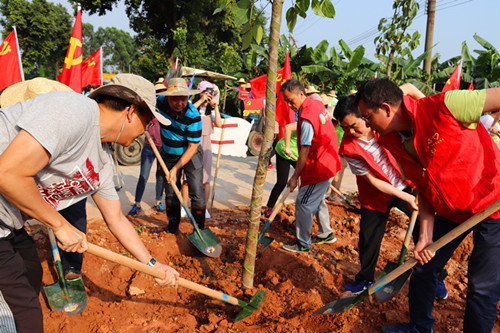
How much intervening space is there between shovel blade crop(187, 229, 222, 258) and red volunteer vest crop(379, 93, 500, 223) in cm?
228

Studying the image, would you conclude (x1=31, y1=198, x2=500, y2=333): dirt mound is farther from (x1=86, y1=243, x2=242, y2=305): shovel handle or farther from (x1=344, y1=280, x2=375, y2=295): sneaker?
(x1=86, y1=243, x2=242, y2=305): shovel handle

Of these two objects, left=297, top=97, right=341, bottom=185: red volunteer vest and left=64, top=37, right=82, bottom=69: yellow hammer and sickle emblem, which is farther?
left=64, top=37, right=82, bottom=69: yellow hammer and sickle emblem

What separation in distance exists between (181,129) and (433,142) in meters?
2.58

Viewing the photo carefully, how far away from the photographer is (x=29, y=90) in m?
2.55

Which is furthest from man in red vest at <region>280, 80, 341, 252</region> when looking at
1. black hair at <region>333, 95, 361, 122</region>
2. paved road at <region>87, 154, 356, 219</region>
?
paved road at <region>87, 154, 356, 219</region>

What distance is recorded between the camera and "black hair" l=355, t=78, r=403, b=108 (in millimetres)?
2016

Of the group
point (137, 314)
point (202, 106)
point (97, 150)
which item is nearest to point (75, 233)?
point (97, 150)

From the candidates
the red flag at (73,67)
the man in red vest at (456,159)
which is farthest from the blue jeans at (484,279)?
the red flag at (73,67)

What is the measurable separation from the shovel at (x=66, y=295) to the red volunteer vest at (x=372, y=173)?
2473mm

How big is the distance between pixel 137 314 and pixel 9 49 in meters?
4.50

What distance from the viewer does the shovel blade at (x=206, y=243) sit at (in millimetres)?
3506

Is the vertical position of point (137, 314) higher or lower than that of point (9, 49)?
lower

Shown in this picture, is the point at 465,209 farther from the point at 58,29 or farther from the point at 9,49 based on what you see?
the point at 58,29

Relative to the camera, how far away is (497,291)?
198 cm
